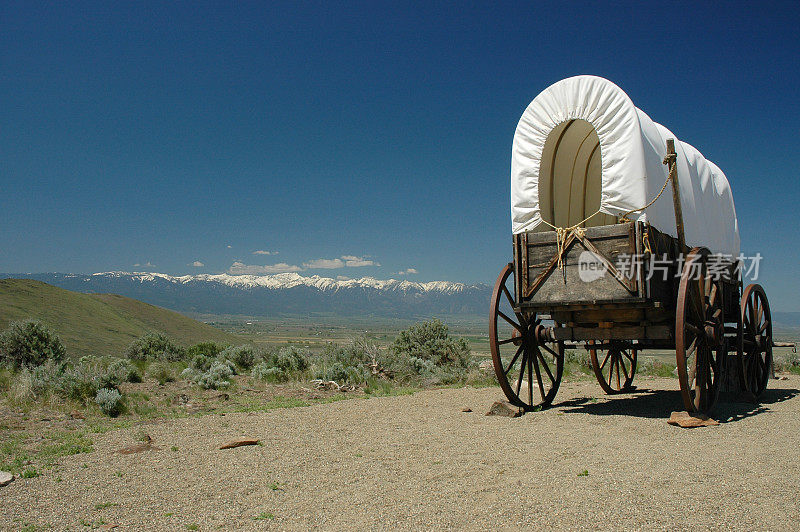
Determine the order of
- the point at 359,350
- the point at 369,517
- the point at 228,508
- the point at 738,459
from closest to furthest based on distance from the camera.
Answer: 1. the point at 369,517
2. the point at 228,508
3. the point at 738,459
4. the point at 359,350

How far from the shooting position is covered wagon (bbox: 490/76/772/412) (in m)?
6.93

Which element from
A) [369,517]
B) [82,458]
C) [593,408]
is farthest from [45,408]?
[593,408]

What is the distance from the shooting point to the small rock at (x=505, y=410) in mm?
7949

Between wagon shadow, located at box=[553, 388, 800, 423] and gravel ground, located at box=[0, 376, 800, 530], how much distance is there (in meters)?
0.35

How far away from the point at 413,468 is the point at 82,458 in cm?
340

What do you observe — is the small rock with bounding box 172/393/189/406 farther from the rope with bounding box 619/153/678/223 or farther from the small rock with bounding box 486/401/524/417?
the rope with bounding box 619/153/678/223

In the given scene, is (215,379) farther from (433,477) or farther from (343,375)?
(433,477)

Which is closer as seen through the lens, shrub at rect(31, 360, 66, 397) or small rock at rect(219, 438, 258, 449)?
small rock at rect(219, 438, 258, 449)

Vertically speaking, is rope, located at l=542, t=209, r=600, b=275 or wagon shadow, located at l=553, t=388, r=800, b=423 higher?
rope, located at l=542, t=209, r=600, b=275

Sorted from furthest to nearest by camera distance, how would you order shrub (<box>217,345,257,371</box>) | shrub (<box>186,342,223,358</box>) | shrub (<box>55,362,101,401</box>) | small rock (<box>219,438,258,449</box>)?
1. shrub (<box>186,342,223,358</box>)
2. shrub (<box>217,345,257,371</box>)
3. shrub (<box>55,362,101,401</box>)
4. small rock (<box>219,438,258,449</box>)

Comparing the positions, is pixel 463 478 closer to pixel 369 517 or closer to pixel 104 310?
pixel 369 517

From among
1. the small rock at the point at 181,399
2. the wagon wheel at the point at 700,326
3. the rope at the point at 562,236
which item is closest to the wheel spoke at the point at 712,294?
the wagon wheel at the point at 700,326

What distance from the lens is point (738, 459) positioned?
504 centimetres

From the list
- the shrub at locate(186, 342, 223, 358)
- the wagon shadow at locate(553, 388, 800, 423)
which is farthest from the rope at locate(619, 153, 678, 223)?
the shrub at locate(186, 342, 223, 358)
